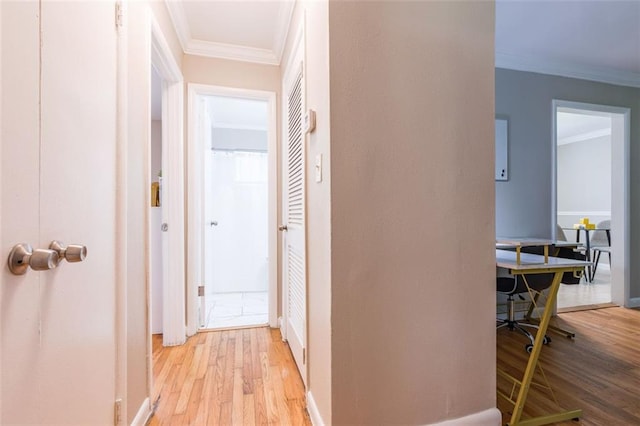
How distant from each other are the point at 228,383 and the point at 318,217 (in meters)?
1.21

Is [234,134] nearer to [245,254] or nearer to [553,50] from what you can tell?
[245,254]

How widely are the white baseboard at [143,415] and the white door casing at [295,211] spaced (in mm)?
784

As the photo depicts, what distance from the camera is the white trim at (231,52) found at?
2379 mm

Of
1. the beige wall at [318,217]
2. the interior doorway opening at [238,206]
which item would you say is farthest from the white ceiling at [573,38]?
the interior doorway opening at [238,206]

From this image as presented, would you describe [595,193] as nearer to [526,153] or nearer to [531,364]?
[526,153]

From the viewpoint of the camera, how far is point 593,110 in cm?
319

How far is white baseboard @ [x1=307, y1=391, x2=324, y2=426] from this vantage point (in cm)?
129

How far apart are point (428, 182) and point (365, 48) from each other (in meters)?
0.60

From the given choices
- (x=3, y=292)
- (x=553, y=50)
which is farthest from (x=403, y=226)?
(x=553, y=50)

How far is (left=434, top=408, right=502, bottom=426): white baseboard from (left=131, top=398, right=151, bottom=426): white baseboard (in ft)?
4.35

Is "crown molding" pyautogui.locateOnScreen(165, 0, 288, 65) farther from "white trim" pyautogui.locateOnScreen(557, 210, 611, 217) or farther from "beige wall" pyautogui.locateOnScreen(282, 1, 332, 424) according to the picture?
"white trim" pyautogui.locateOnScreen(557, 210, 611, 217)

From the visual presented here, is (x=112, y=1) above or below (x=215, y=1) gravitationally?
below

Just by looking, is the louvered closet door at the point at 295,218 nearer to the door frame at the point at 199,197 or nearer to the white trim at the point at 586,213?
the door frame at the point at 199,197

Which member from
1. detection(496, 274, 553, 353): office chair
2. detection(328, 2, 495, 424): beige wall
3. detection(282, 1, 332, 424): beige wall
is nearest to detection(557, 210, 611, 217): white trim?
detection(496, 274, 553, 353): office chair
